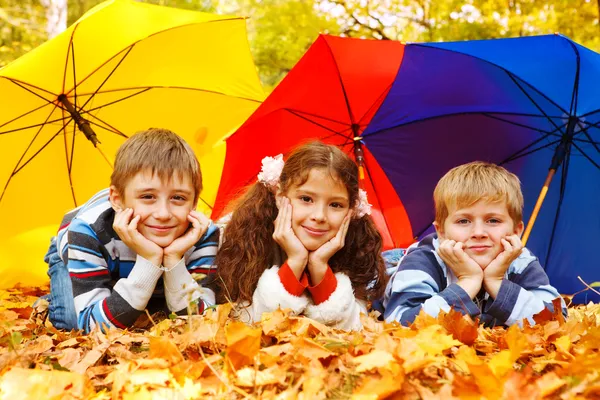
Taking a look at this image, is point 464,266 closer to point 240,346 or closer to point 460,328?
point 460,328

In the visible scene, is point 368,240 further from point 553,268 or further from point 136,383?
point 136,383

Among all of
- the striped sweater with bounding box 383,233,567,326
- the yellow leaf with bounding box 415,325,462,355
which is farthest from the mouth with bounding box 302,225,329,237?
the yellow leaf with bounding box 415,325,462,355

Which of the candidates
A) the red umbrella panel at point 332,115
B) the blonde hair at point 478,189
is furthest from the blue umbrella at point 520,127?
the blonde hair at point 478,189

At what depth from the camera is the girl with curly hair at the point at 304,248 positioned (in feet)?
9.50

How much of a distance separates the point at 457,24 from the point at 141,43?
7928mm

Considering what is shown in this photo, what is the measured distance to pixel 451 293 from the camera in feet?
8.86

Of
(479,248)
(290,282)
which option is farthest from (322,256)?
(479,248)

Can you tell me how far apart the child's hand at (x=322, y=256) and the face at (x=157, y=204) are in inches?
25.6

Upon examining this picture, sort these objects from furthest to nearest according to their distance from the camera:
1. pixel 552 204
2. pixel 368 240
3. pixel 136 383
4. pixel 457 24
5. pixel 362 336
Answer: pixel 457 24, pixel 552 204, pixel 368 240, pixel 362 336, pixel 136 383

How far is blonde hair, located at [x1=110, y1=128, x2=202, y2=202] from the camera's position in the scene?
2.83m

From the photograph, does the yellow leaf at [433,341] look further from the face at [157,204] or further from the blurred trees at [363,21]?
the blurred trees at [363,21]

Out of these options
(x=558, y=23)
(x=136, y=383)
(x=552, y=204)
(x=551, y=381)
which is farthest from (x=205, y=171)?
(x=558, y=23)

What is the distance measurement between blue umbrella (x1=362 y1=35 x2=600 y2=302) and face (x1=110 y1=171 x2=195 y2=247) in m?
1.62

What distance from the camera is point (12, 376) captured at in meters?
1.68
